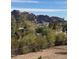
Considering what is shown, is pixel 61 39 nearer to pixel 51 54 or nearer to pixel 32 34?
pixel 51 54

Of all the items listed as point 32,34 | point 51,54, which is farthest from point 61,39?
point 32,34

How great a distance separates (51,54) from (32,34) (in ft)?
0.85

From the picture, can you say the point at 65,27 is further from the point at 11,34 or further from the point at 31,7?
the point at 11,34

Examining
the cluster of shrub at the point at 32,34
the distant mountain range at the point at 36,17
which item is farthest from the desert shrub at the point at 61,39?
the distant mountain range at the point at 36,17

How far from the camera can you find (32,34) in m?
1.77

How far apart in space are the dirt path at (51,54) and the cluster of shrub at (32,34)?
0.12 feet

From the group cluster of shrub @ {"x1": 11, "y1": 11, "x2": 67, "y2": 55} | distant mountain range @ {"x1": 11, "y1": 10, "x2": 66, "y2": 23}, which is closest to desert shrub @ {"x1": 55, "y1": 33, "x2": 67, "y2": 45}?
cluster of shrub @ {"x1": 11, "y1": 11, "x2": 67, "y2": 55}

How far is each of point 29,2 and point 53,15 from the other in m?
0.26

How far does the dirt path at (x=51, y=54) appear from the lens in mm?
1750

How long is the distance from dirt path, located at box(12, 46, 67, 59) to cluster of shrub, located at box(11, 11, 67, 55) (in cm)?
4

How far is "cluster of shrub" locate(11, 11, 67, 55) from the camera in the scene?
5.77ft

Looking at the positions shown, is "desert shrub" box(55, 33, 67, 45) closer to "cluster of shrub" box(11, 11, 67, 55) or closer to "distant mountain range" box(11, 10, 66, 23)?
"cluster of shrub" box(11, 11, 67, 55)
